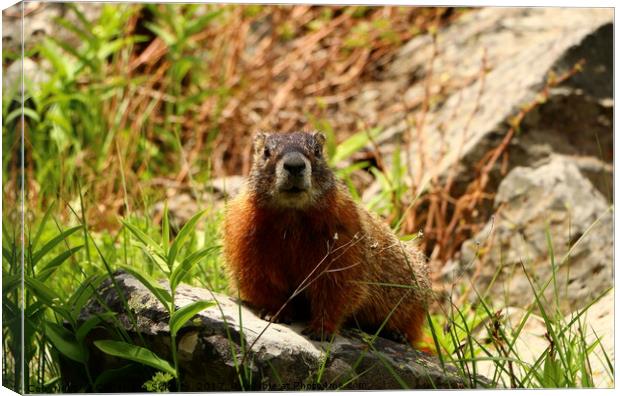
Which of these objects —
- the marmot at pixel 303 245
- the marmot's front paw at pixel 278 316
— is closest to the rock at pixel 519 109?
the marmot at pixel 303 245

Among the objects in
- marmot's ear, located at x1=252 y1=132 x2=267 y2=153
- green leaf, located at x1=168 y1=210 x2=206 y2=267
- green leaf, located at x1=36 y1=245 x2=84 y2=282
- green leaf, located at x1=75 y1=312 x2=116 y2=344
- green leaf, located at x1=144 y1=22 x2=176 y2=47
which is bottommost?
green leaf, located at x1=75 y1=312 x2=116 y2=344

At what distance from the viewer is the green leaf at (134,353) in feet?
13.6

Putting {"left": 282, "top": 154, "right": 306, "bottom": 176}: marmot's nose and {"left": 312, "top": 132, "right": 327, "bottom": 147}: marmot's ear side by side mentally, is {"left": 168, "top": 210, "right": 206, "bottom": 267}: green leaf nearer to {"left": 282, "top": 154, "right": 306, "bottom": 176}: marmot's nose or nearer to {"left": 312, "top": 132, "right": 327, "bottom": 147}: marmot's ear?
{"left": 282, "top": 154, "right": 306, "bottom": 176}: marmot's nose

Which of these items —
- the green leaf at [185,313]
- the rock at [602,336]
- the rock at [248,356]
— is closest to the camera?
the green leaf at [185,313]

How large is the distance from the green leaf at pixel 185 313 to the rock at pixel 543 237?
291 cm

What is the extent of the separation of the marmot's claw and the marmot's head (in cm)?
58

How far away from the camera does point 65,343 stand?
428 centimetres

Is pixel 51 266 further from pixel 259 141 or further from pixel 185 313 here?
pixel 259 141

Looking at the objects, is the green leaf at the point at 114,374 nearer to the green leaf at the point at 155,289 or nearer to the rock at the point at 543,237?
the green leaf at the point at 155,289

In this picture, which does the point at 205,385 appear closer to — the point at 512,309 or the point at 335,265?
the point at 335,265

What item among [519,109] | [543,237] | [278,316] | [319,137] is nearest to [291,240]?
[278,316]

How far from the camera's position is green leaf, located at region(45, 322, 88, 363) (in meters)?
4.27

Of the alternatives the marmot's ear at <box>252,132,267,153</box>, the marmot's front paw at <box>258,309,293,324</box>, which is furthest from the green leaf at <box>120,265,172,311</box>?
the marmot's ear at <box>252,132,267,153</box>

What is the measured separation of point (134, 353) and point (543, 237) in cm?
371
